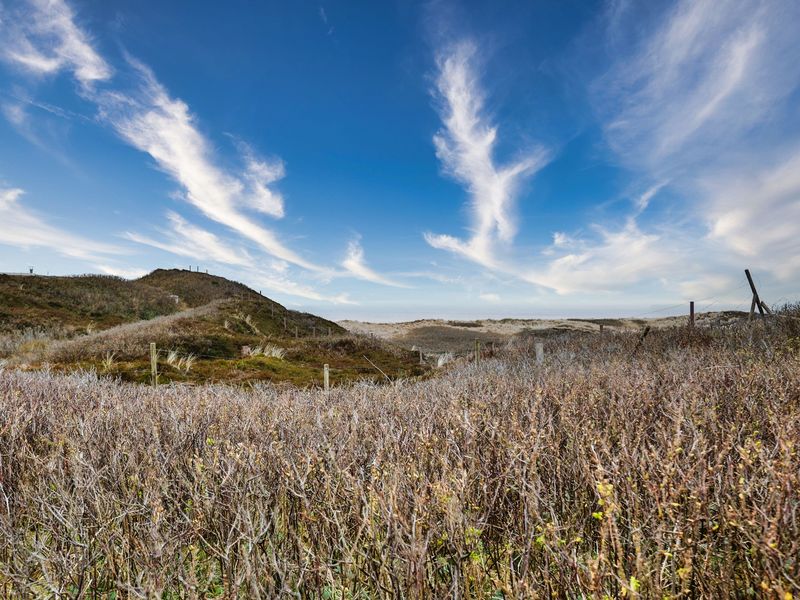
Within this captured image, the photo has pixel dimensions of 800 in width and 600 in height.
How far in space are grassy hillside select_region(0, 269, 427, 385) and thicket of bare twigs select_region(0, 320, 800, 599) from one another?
1015 centimetres

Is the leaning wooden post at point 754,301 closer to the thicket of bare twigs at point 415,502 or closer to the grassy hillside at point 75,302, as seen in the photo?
→ the thicket of bare twigs at point 415,502

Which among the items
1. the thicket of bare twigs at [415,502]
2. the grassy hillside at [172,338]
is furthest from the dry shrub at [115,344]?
the thicket of bare twigs at [415,502]

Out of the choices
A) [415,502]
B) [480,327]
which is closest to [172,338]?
[415,502]

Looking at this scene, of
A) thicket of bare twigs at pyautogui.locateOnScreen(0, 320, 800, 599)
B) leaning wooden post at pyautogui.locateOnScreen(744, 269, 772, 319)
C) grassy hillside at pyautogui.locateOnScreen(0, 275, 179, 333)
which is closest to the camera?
thicket of bare twigs at pyautogui.locateOnScreen(0, 320, 800, 599)

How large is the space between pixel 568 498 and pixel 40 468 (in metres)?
4.50

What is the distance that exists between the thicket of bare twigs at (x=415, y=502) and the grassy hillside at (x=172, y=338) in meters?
10.2

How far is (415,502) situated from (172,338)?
23.7 m

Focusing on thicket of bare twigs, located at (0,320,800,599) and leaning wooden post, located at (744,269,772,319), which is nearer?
thicket of bare twigs, located at (0,320,800,599)

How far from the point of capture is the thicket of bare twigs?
1.96 metres

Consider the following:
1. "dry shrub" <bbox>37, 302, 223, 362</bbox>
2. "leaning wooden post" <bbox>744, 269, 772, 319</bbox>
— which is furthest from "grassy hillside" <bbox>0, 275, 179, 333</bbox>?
"leaning wooden post" <bbox>744, 269, 772, 319</bbox>

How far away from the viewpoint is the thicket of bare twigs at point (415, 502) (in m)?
1.96

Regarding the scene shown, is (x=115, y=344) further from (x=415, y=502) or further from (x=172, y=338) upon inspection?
(x=415, y=502)

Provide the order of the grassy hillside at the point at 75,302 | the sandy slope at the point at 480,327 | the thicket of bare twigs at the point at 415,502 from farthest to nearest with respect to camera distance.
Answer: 1. the sandy slope at the point at 480,327
2. the grassy hillside at the point at 75,302
3. the thicket of bare twigs at the point at 415,502

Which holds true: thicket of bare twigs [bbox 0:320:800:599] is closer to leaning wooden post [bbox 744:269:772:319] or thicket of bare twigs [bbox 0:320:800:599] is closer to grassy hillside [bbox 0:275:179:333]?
leaning wooden post [bbox 744:269:772:319]
